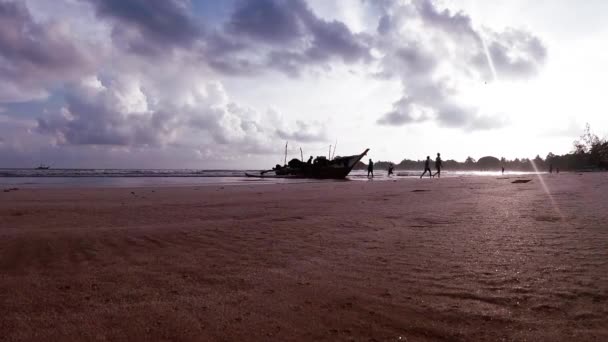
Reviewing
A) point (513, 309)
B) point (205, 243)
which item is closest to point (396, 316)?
point (513, 309)

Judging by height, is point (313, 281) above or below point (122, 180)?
below

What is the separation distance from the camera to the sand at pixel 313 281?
2406 millimetres

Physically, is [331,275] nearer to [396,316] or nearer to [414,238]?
[396,316]

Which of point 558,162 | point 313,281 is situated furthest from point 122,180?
point 558,162

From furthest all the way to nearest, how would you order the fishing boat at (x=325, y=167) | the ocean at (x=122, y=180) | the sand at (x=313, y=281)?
the fishing boat at (x=325, y=167) < the ocean at (x=122, y=180) < the sand at (x=313, y=281)

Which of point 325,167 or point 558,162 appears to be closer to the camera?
point 325,167

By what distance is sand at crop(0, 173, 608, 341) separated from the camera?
2.41 metres

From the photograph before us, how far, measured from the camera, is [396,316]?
8.41 feet

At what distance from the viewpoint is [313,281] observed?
3.31m

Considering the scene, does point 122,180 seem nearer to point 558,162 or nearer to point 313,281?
point 313,281

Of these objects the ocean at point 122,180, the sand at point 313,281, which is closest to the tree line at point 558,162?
the ocean at point 122,180

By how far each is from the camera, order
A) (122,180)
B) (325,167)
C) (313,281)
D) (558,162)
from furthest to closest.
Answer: (558,162) < (325,167) < (122,180) < (313,281)

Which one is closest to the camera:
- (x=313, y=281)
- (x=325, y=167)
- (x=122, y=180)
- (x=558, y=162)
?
(x=313, y=281)

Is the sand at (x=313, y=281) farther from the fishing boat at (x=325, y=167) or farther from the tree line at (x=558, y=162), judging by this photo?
the tree line at (x=558, y=162)
